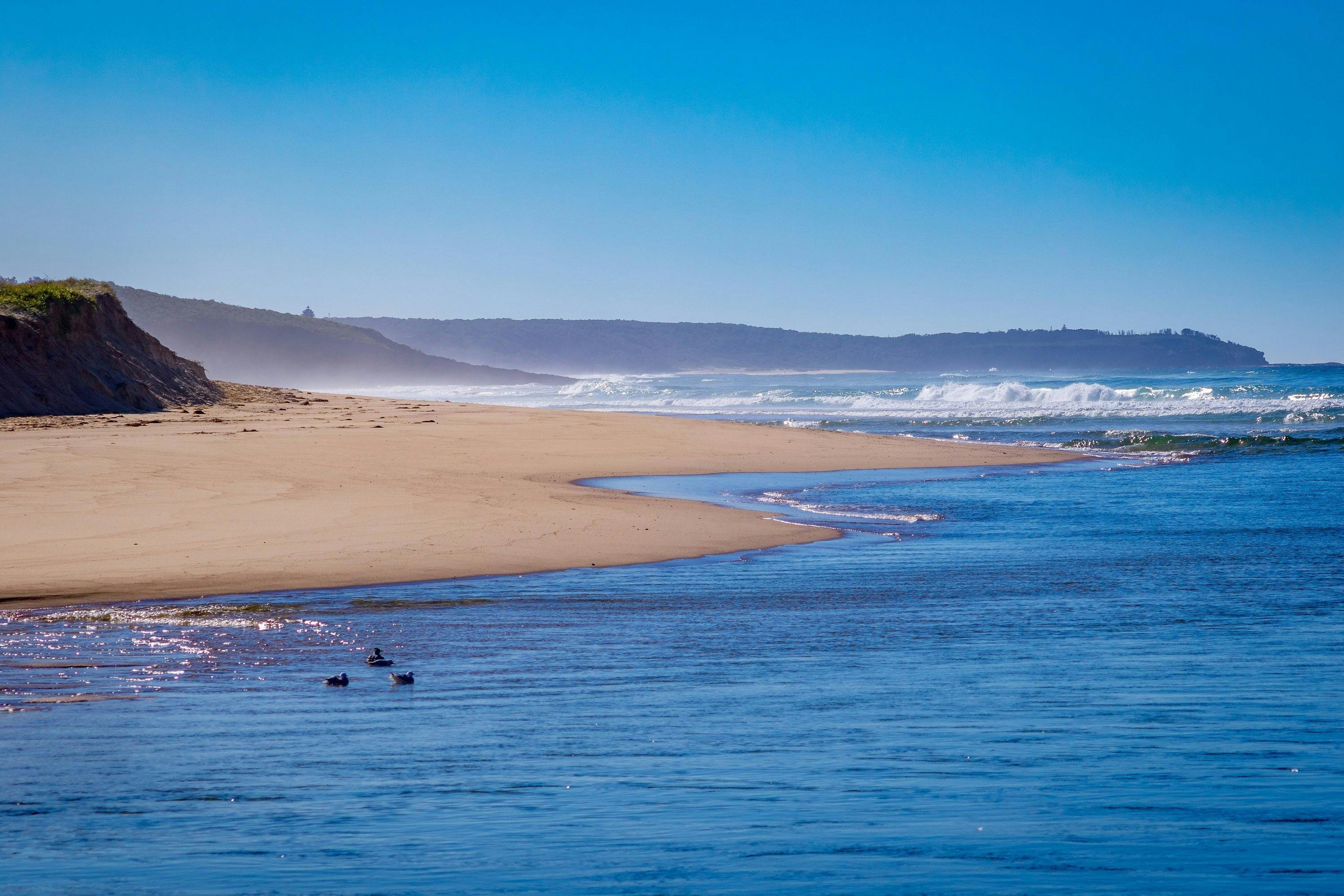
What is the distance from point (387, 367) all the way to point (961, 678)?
9905cm

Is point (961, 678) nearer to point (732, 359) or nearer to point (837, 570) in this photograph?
point (837, 570)

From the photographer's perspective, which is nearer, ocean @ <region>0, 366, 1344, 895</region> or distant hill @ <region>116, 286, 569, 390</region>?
ocean @ <region>0, 366, 1344, 895</region>

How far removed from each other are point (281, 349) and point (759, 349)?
6253cm

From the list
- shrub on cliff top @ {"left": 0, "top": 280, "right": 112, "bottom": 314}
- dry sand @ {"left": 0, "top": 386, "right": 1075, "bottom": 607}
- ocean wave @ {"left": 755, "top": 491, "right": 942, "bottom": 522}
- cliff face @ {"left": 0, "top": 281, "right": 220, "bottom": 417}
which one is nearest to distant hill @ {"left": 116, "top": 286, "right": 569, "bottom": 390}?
cliff face @ {"left": 0, "top": 281, "right": 220, "bottom": 417}

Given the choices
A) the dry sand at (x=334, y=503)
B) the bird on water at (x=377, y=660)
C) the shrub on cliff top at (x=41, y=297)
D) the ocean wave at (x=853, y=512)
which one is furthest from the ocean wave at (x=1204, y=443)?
the shrub on cliff top at (x=41, y=297)

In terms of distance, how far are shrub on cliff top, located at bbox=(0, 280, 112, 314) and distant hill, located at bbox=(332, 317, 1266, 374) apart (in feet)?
344

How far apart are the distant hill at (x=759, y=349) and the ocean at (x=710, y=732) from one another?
374 feet

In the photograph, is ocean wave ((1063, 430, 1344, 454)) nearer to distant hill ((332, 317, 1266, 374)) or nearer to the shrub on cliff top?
the shrub on cliff top

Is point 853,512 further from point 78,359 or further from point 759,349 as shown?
point 759,349

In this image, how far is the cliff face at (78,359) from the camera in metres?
20.8

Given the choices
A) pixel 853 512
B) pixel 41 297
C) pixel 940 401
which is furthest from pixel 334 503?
pixel 940 401

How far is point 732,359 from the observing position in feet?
467

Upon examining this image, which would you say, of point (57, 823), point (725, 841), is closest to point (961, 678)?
point (725, 841)

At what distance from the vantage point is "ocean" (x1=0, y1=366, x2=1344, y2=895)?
367cm
